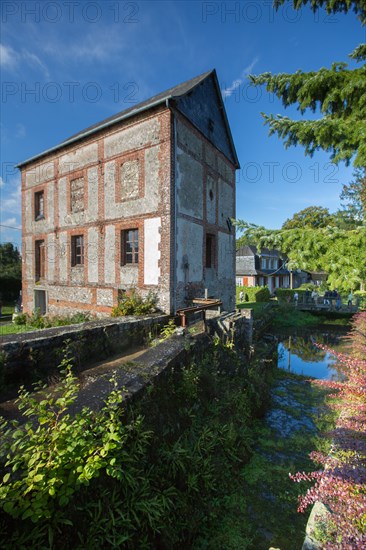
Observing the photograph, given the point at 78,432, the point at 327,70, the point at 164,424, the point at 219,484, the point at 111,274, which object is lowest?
the point at 219,484

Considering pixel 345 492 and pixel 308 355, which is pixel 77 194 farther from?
pixel 308 355

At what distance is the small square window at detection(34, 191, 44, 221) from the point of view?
1541 cm

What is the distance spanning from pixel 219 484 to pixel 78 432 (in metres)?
3.10

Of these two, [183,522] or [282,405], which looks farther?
[282,405]

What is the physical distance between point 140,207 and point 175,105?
4091 millimetres

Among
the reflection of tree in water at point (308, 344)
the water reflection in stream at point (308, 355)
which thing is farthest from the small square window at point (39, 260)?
the reflection of tree in water at point (308, 344)

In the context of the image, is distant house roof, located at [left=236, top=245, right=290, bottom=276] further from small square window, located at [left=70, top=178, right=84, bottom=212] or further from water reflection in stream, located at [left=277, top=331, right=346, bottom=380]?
small square window, located at [left=70, top=178, right=84, bottom=212]

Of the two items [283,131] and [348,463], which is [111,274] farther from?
[348,463]

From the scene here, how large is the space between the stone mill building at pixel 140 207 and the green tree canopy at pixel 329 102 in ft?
16.3

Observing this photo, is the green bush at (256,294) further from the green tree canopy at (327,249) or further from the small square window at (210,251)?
the green tree canopy at (327,249)

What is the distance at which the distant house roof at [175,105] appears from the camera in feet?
32.5

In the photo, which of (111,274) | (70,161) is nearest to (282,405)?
(111,274)

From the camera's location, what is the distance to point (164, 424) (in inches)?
156

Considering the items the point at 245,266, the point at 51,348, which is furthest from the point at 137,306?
the point at 245,266
